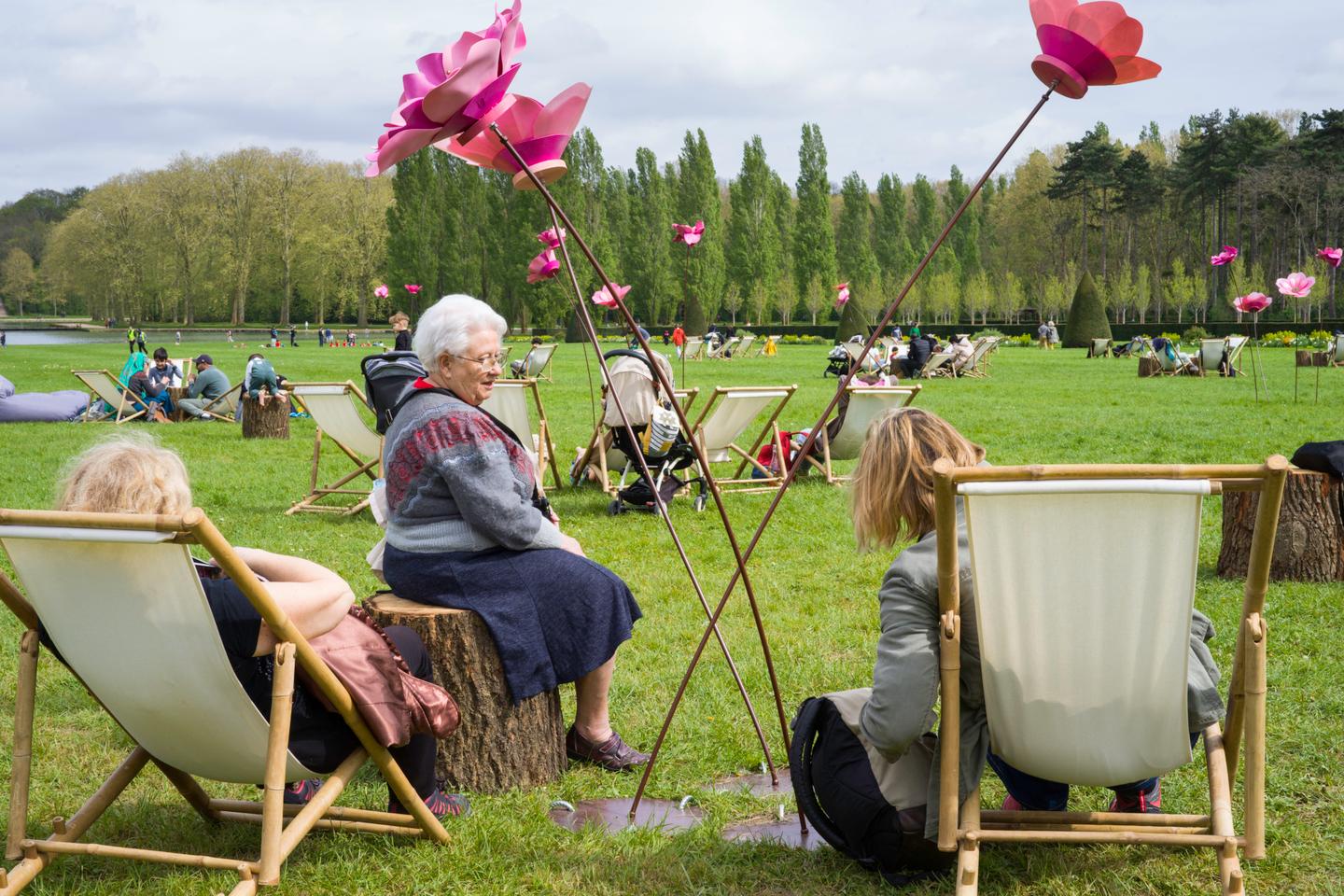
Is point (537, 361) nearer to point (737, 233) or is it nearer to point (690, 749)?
point (690, 749)

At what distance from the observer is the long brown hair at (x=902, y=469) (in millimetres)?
2422

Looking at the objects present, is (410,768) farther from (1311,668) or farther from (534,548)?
(1311,668)

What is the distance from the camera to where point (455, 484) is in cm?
299

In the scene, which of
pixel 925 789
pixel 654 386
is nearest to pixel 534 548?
pixel 925 789

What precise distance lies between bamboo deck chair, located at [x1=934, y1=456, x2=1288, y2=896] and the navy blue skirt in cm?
111

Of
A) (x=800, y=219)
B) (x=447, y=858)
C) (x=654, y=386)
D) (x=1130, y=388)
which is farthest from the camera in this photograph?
(x=800, y=219)

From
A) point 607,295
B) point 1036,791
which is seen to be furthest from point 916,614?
point 607,295

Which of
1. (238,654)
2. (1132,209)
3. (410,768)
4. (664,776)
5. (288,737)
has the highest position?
(1132,209)

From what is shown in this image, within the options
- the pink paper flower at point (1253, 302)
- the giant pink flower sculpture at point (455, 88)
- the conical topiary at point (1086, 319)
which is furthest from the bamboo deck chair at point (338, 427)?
the conical topiary at point (1086, 319)

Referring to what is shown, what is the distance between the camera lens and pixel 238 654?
2365 mm

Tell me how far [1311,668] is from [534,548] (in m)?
2.67

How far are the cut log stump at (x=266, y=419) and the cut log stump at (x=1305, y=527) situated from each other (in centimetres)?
925

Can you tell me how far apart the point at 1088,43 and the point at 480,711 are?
2061 millimetres

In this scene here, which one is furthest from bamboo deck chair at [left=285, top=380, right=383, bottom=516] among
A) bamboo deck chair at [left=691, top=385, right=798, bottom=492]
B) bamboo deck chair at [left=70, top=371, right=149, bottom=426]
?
bamboo deck chair at [left=70, top=371, right=149, bottom=426]
